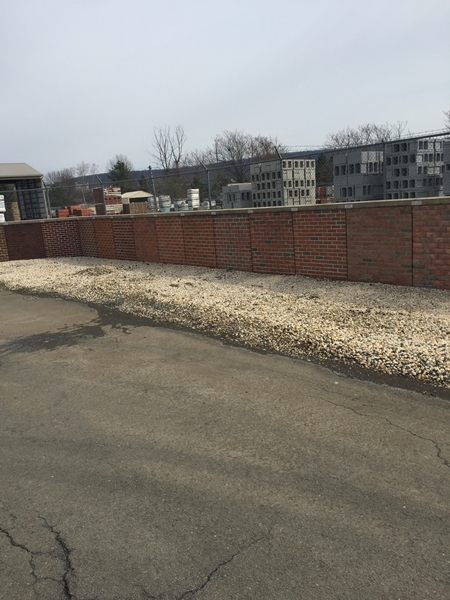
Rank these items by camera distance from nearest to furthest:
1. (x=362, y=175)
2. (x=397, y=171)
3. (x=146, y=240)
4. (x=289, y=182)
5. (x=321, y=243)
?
1. (x=321, y=243)
2. (x=397, y=171)
3. (x=362, y=175)
4. (x=289, y=182)
5. (x=146, y=240)

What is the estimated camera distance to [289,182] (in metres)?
13.8

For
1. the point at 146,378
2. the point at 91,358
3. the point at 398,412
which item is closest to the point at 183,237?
the point at 91,358

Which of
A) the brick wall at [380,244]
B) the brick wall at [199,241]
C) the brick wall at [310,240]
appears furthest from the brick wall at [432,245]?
the brick wall at [199,241]

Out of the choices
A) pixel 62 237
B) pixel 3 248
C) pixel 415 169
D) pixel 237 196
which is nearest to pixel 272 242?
pixel 415 169

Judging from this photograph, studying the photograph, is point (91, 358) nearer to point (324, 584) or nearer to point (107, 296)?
point (107, 296)

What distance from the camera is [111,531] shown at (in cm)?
330

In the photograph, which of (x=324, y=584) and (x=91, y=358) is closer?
(x=324, y=584)

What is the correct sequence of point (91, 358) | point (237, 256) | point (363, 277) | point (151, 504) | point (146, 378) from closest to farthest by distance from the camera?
1. point (151, 504)
2. point (146, 378)
3. point (91, 358)
4. point (363, 277)
5. point (237, 256)

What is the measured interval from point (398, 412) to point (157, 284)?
768 centimetres

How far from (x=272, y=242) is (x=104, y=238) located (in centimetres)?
754

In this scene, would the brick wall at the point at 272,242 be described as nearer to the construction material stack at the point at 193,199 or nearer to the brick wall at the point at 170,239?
the brick wall at the point at 170,239

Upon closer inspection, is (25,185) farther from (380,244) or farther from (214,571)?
(214,571)

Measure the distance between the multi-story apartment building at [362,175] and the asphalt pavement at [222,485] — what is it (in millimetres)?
7268

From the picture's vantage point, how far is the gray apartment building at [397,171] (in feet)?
36.9
